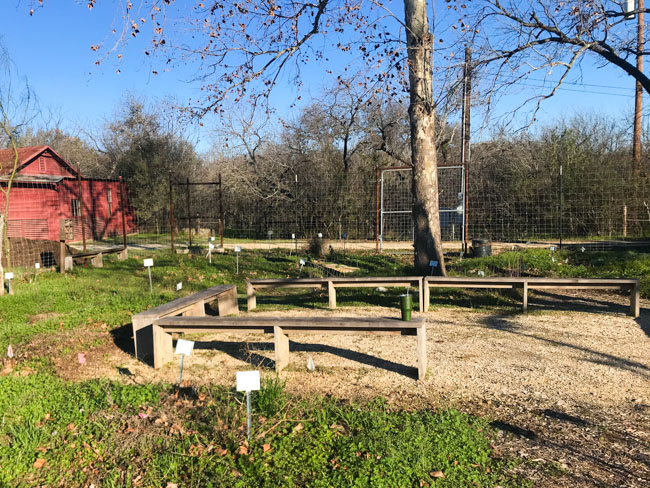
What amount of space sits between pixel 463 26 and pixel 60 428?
309 inches

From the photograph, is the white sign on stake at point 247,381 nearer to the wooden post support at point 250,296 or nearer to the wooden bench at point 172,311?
the wooden bench at point 172,311

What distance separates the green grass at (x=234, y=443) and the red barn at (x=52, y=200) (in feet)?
47.7

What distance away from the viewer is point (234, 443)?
321cm

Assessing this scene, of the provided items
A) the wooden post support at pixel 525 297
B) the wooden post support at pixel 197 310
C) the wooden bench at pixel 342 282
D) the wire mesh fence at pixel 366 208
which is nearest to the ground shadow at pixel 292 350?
the wooden post support at pixel 197 310

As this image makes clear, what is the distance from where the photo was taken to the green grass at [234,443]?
2.89 meters

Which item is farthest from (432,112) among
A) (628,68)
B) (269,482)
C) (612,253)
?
(269,482)

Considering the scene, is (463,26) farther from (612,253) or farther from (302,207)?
(302,207)

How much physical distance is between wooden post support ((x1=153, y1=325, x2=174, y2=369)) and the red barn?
43.6 ft

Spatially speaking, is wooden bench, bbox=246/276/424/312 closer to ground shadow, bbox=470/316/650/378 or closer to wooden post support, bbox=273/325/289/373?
ground shadow, bbox=470/316/650/378

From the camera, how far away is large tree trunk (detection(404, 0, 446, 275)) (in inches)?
360

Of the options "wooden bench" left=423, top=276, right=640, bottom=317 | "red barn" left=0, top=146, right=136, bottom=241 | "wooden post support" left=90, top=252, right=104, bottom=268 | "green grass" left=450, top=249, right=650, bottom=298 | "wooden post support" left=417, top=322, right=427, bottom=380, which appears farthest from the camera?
"red barn" left=0, top=146, right=136, bottom=241

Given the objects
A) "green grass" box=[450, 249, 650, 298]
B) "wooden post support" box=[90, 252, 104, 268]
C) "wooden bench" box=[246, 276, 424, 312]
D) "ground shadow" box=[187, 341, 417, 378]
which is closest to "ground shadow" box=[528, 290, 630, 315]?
"green grass" box=[450, 249, 650, 298]

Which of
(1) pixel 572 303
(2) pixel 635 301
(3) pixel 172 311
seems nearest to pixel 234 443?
(3) pixel 172 311

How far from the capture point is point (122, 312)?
676 cm
